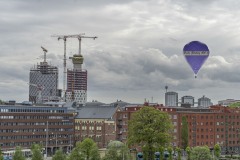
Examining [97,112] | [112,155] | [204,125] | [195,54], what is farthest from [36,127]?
[195,54]

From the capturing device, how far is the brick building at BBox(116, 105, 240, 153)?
582ft

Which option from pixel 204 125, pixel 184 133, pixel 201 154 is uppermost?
pixel 204 125

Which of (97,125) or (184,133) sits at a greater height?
(97,125)

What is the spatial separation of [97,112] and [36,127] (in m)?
25.8

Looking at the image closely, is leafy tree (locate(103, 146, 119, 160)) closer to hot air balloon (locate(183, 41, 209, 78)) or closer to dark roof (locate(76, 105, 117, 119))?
hot air balloon (locate(183, 41, 209, 78))

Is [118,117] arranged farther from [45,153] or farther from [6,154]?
[6,154]

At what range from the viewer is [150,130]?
115 meters

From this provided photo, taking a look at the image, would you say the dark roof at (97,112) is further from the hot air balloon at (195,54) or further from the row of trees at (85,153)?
the hot air balloon at (195,54)

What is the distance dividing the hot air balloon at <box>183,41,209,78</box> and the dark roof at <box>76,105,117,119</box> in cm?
8340

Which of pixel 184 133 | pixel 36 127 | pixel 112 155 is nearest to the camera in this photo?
pixel 112 155

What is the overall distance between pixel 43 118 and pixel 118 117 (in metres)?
25.6

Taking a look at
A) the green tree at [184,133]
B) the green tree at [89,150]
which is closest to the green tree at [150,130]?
the green tree at [89,150]

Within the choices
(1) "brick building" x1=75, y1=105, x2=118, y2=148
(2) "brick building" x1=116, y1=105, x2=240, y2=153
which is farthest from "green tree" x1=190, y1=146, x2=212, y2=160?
(1) "brick building" x1=75, y1=105, x2=118, y2=148

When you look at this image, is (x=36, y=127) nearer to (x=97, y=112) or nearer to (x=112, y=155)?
(x=97, y=112)
